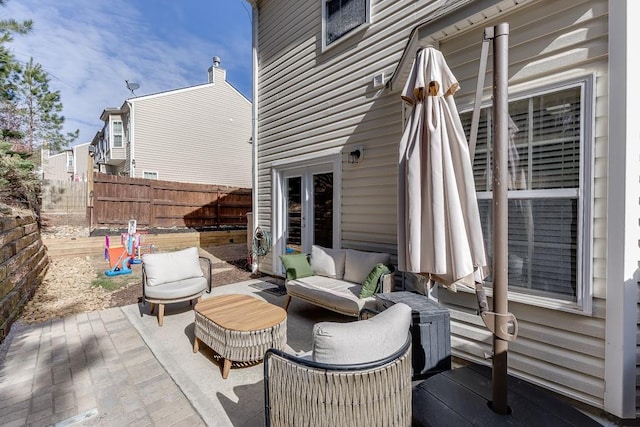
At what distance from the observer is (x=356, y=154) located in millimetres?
4812

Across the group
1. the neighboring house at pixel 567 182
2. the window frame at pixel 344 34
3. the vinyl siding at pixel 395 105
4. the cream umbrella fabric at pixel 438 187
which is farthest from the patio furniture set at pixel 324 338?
the window frame at pixel 344 34

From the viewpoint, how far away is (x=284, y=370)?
1.75 m

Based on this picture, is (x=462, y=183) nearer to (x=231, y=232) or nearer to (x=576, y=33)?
(x=576, y=33)

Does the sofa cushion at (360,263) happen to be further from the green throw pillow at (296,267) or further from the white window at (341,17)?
the white window at (341,17)

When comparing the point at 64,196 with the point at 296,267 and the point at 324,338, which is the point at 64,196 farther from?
the point at 324,338

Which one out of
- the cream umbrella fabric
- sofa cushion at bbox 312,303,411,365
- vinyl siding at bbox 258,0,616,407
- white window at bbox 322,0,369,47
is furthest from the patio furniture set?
white window at bbox 322,0,369,47

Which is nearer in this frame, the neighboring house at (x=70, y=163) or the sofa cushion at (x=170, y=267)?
the sofa cushion at (x=170, y=267)

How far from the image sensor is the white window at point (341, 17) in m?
4.84

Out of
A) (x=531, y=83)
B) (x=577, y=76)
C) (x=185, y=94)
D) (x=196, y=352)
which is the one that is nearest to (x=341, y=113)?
(x=531, y=83)

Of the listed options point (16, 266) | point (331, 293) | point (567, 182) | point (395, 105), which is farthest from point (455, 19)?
point (16, 266)

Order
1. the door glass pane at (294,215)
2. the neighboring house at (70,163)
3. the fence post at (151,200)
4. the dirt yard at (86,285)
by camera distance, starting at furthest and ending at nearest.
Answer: the neighboring house at (70,163) < the fence post at (151,200) < the door glass pane at (294,215) < the dirt yard at (86,285)

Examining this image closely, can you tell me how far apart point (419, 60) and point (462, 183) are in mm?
848

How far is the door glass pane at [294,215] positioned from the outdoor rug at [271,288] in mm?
864

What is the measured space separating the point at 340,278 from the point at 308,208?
198 cm
